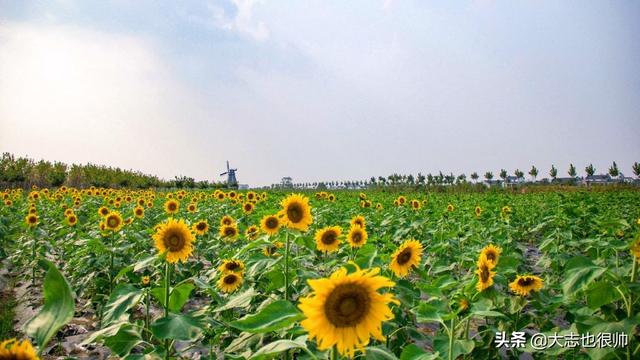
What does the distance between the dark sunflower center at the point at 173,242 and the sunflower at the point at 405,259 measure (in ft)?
4.66

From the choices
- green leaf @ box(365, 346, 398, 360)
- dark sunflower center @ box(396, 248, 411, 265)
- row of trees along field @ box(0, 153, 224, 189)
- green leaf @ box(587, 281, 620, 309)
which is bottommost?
green leaf @ box(587, 281, 620, 309)

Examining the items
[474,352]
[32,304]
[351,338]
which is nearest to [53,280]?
[351,338]

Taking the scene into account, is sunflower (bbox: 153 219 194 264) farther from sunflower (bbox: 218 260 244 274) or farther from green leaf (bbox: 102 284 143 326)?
sunflower (bbox: 218 260 244 274)

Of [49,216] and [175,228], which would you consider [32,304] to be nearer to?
[175,228]

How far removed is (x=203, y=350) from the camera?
412 centimetres

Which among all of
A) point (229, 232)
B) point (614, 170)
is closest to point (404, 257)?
point (229, 232)

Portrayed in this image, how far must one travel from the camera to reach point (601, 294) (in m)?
2.36

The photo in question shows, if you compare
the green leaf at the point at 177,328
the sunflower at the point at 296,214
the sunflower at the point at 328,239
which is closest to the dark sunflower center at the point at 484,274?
the sunflower at the point at 296,214

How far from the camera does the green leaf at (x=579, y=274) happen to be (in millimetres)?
2301

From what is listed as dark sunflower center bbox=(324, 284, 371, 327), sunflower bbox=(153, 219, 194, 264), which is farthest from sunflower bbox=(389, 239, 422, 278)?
dark sunflower center bbox=(324, 284, 371, 327)

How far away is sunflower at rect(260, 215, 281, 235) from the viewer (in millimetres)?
4086

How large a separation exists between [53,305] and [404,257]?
231 cm

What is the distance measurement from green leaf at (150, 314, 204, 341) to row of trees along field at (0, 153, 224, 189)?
34.1 metres

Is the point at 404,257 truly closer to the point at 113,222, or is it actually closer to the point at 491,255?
the point at 491,255
